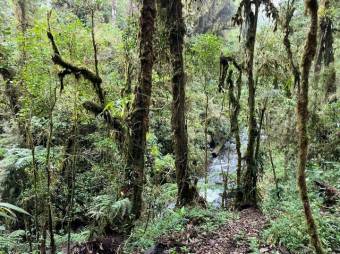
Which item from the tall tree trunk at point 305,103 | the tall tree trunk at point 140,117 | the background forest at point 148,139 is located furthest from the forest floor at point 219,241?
the tall tree trunk at point 305,103

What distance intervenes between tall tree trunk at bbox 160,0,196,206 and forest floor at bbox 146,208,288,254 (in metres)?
1.53

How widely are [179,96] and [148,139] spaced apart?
59.6 inches

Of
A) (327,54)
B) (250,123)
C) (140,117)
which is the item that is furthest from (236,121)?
(327,54)

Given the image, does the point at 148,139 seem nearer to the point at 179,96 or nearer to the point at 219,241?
the point at 179,96

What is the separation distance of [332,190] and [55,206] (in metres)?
6.96

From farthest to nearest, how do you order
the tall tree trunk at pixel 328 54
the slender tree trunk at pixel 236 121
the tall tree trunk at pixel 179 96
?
1. the tall tree trunk at pixel 328 54
2. the slender tree trunk at pixel 236 121
3. the tall tree trunk at pixel 179 96

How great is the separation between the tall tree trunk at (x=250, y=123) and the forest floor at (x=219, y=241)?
1981mm

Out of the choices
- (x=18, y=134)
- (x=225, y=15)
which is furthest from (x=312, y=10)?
(x=225, y=15)

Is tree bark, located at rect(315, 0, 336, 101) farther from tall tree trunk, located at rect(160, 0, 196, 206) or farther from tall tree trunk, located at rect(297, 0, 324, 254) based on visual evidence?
tall tree trunk, located at rect(297, 0, 324, 254)

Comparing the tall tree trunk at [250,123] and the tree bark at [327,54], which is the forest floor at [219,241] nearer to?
the tall tree trunk at [250,123]

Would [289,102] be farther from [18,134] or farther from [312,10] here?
[18,134]

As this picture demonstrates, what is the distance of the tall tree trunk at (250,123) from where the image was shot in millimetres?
8273

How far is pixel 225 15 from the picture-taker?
28141mm

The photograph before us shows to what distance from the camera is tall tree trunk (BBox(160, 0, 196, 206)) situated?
758 centimetres
